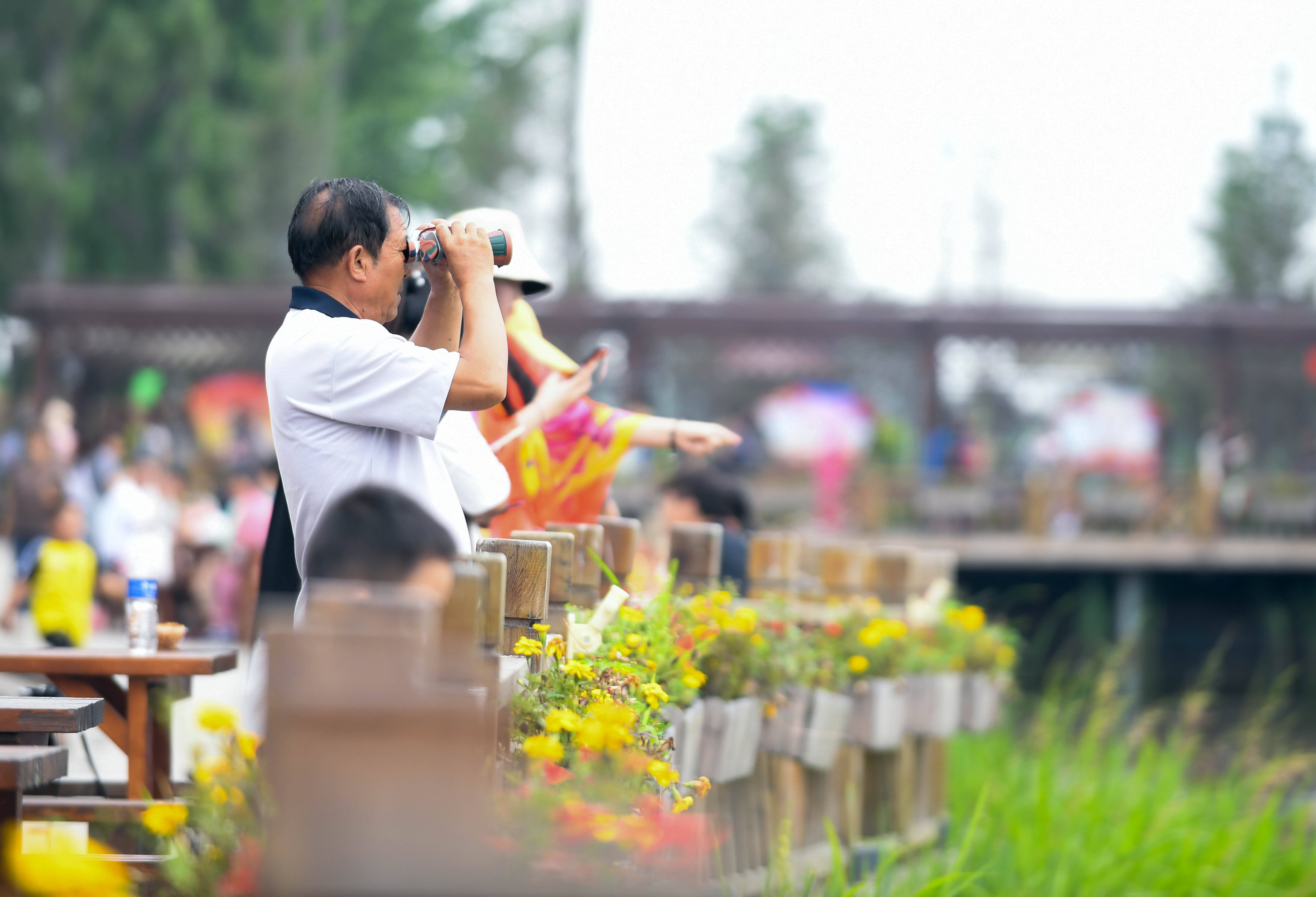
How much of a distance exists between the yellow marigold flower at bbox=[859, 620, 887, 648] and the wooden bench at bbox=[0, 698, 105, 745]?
233cm

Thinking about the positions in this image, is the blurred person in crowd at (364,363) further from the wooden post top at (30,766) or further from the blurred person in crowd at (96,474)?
the blurred person in crowd at (96,474)

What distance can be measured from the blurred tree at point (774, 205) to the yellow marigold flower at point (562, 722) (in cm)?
4012

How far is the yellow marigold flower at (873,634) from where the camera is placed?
424cm

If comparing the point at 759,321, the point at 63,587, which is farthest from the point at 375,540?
the point at 759,321

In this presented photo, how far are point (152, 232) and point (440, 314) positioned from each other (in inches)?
888

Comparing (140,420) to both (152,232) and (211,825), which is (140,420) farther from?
(211,825)

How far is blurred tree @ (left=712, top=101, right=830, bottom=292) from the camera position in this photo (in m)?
42.6

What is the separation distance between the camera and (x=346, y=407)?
2.27 metres

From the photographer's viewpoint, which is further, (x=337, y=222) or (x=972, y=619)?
(x=972, y=619)

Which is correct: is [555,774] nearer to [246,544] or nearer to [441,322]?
[441,322]

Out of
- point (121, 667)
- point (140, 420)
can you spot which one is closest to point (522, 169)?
point (140, 420)

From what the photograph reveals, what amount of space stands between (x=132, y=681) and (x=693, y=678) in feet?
4.48

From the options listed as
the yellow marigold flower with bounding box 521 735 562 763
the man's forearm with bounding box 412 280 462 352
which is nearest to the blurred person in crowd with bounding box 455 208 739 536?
the man's forearm with bounding box 412 280 462 352

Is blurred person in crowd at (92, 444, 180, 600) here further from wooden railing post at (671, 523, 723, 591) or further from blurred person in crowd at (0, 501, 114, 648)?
wooden railing post at (671, 523, 723, 591)
